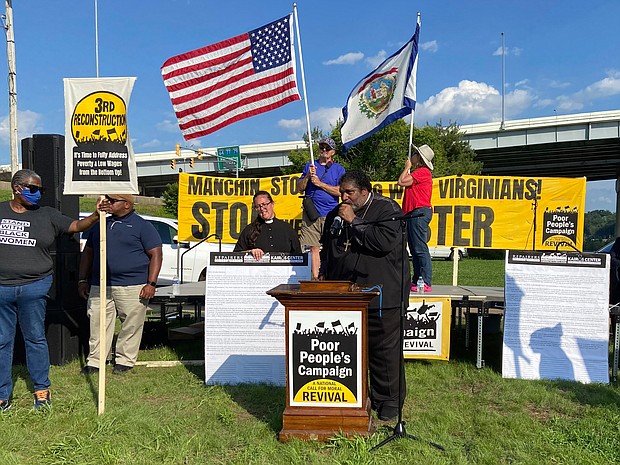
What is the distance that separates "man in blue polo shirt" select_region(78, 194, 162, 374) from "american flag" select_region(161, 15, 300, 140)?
6.50 ft

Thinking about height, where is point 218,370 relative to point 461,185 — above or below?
below

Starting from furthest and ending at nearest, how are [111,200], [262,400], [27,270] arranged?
1. [111,200]
2. [262,400]
3. [27,270]

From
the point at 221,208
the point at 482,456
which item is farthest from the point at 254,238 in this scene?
the point at 221,208

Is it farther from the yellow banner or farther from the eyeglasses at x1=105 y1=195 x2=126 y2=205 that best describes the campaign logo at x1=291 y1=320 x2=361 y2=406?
the yellow banner

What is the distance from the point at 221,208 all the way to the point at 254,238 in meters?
4.58

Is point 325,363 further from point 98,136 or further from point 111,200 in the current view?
point 111,200

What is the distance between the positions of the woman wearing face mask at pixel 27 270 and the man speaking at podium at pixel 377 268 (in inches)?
87.1

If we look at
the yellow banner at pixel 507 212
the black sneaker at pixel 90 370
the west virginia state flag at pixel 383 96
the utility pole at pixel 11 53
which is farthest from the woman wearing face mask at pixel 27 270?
the utility pole at pixel 11 53

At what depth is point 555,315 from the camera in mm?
5863

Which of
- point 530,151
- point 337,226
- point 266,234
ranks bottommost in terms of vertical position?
point 266,234

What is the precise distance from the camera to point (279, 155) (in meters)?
46.7

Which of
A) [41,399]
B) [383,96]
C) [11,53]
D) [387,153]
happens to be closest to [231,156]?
[387,153]

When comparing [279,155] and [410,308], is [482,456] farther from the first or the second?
[279,155]

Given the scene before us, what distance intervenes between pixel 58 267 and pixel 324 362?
405 cm
